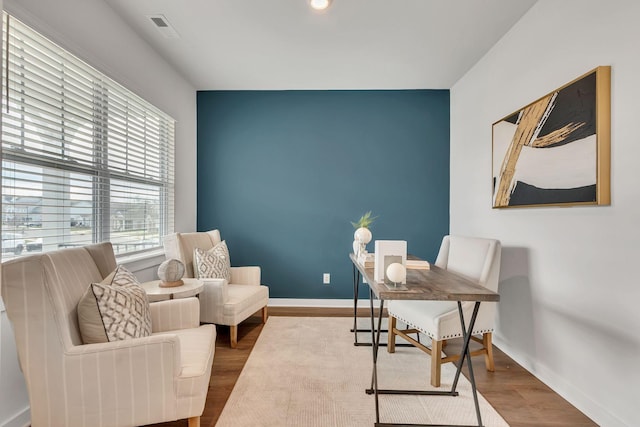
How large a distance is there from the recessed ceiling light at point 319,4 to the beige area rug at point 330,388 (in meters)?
2.52

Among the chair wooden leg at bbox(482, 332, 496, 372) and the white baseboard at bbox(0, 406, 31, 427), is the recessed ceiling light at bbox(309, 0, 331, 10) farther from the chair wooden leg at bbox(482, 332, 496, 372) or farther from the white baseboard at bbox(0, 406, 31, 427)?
the white baseboard at bbox(0, 406, 31, 427)

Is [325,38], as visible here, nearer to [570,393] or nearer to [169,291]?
[169,291]

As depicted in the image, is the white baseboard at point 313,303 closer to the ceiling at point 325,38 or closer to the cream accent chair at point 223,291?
the cream accent chair at point 223,291

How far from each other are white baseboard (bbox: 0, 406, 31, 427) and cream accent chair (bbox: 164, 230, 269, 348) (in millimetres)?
1209

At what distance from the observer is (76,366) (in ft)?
4.90

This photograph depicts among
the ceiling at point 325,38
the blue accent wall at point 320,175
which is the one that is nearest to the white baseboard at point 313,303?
the blue accent wall at point 320,175

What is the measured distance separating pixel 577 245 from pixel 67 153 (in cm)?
312

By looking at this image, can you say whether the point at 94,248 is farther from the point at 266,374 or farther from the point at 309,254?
the point at 309,254

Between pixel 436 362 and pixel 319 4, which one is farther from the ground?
pixel 319 4

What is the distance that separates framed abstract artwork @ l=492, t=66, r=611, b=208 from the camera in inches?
72.9

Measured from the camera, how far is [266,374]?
2.37m

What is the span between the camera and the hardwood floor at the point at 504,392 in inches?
75.0

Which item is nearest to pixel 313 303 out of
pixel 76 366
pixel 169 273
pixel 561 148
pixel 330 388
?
pixel 330 388

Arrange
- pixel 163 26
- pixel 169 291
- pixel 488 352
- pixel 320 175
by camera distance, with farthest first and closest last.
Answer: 1. pixel 320 175
2. pixel 163 26
3. pixel 488 352
4. pixel 169 291
